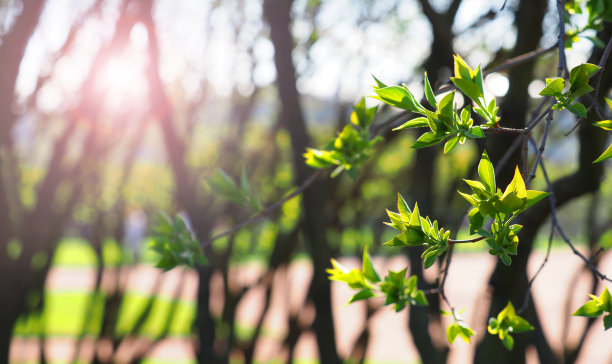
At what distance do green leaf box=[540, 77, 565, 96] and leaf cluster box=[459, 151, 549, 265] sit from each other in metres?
0.19

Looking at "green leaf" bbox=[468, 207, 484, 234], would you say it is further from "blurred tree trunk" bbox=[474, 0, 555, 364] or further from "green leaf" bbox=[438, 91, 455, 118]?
"blurred tree trunk" bbox=[474, 0, 555, 364]

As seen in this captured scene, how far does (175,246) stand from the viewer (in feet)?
6.35

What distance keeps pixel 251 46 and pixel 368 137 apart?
13.4 feet

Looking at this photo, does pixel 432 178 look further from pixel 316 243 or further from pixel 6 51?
pixel 6 51

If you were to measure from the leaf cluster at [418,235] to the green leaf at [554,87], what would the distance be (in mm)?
366

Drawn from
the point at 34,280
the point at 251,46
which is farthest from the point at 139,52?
the point at 34,280

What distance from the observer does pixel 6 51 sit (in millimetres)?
3814

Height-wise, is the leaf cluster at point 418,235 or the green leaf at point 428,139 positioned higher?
the green leaf at point 428,139

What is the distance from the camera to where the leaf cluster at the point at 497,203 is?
3.76 feet

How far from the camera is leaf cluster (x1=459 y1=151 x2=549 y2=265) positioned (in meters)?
1.15

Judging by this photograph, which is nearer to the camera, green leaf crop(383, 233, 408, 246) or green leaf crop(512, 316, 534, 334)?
green leaf crop(383, 233, 408, 246)

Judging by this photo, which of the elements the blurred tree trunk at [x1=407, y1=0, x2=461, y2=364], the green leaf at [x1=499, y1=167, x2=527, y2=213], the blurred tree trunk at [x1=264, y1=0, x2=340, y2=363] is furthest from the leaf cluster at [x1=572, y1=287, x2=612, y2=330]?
the blurred tree trunk at [x1=264, y1=0, x2=340, y2=363]

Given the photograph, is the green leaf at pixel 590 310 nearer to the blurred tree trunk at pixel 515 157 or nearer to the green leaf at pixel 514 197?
the green leaf at pixel 514 197

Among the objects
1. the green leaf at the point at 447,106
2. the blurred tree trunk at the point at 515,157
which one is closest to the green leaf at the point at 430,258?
the green leaf at the point at 447,106
